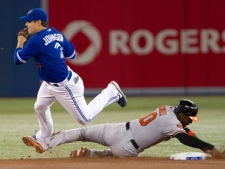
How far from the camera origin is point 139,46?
19.2 meters

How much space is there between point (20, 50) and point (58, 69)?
518 mm

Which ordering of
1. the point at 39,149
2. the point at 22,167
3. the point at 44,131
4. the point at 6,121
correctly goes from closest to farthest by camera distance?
the point at 22,167 → the point at 39,149 → the point at 44,131 → the point at 6,121

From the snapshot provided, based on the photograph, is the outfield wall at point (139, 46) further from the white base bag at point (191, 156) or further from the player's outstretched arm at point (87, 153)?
the white base bag at point (191, 156)

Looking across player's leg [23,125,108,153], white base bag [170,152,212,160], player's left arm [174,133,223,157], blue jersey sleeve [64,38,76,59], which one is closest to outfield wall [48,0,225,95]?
blue jersey sleeve [64,38,76,59]

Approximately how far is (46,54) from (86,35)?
927 cm

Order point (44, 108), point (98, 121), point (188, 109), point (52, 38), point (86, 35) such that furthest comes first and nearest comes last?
point (86, 35)
point (98, 121)
point (44, 108)
point (52, 38)
point (188, 109)

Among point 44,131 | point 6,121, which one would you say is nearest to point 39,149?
point 44,131

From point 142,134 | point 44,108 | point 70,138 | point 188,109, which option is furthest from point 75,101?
point 188,109

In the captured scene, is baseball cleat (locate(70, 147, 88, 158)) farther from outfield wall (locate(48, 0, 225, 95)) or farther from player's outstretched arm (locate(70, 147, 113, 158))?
outfield wall (locate(48, 0, 225, 95))

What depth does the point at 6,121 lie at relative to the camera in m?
14.0

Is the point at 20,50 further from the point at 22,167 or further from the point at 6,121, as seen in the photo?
the point at 6,121

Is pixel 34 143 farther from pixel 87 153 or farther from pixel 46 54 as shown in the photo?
pixel 46 54

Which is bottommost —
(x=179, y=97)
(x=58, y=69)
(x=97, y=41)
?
(x=179, y=97)

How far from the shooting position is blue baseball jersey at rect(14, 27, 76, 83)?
9773 millimetres
